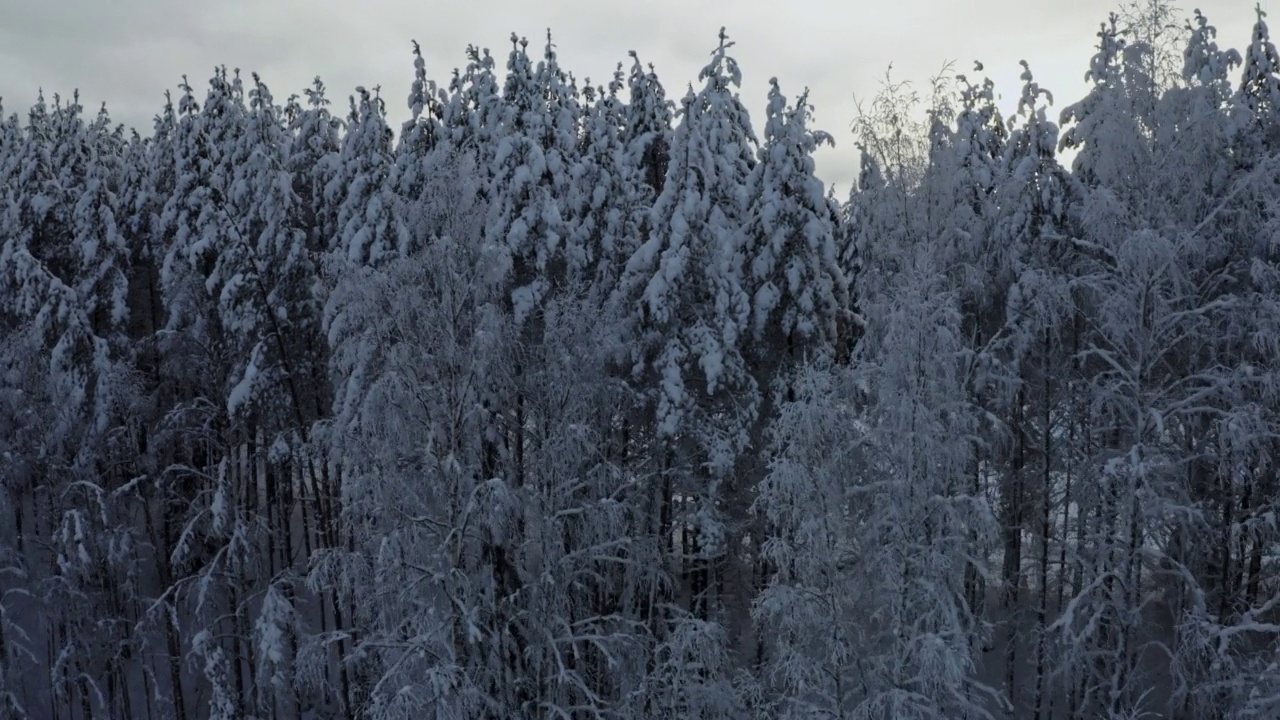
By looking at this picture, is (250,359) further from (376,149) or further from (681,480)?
(681,480)

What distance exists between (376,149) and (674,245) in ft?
27.9

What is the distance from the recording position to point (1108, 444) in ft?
66.1

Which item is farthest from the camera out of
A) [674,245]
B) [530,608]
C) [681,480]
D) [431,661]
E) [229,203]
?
[229,203]

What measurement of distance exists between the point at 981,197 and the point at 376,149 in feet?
45.9

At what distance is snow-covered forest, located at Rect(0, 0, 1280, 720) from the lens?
1487cm

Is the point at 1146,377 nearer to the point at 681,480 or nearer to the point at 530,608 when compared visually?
the point at 681,480

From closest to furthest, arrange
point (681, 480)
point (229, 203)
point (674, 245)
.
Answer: point (674, 245) → point (681, 480) → point (229, 203)

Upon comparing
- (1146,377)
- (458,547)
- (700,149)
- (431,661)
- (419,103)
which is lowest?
(431,661)

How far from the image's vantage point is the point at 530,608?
16.4 m

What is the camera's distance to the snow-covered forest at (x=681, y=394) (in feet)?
48.8

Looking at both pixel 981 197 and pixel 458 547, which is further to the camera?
pixel 981 197

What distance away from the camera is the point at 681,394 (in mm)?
18469

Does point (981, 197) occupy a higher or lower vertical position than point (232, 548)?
higher

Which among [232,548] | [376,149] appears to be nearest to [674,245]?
[376,149]
